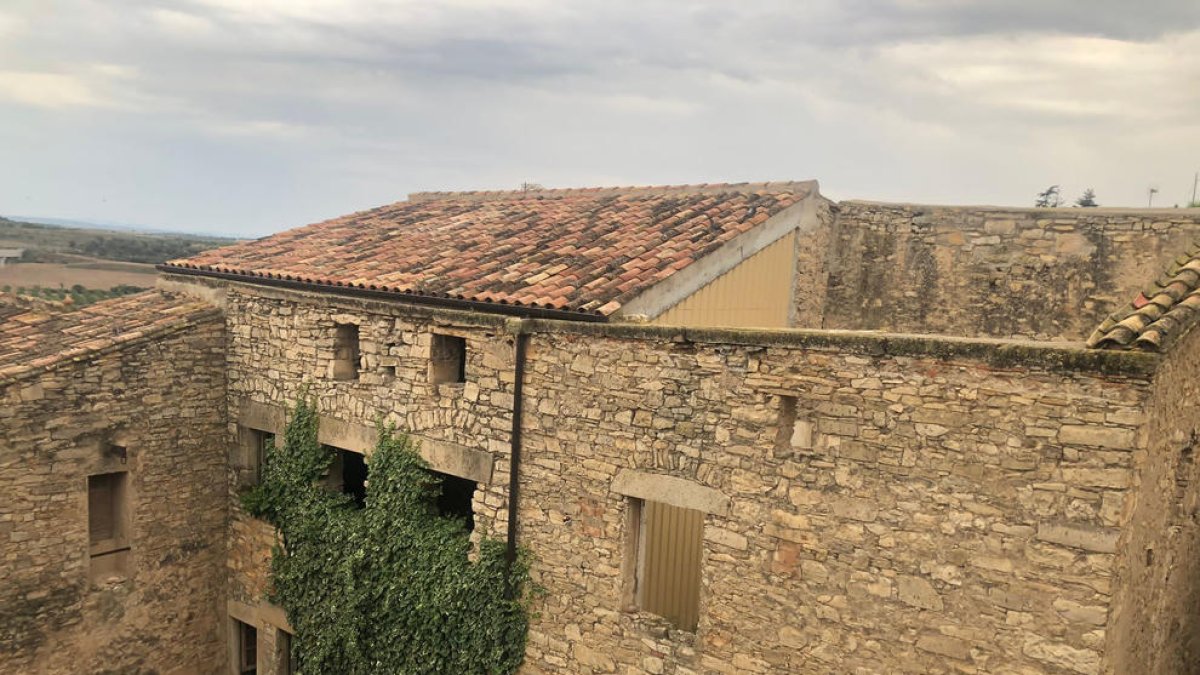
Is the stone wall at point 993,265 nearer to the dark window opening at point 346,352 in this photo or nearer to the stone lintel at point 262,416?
the dark window opening at point 346,352

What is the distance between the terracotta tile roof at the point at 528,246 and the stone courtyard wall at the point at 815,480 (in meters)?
0.60

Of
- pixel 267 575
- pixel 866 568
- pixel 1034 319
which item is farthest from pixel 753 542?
pixel 267 575

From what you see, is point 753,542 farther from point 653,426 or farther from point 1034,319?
point 1034,319

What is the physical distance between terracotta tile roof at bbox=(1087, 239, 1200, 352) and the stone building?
26 millimetres

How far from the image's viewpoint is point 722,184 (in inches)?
432

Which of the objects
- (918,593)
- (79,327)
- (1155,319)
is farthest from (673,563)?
(79,327)

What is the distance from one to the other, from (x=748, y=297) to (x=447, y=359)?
3.47m

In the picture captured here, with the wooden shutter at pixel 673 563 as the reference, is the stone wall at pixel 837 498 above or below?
above

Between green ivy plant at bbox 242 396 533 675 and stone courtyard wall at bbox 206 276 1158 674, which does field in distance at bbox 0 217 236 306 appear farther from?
stone courtyard wall at bbox 206 276 1158 674

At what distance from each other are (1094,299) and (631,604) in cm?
635

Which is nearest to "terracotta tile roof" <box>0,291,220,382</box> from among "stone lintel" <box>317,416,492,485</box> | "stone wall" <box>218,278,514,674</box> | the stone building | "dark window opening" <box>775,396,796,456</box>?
the stone building

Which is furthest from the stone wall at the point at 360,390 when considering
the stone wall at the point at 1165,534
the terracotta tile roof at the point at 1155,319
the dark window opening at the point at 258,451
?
the stone wall at the point at 1165,534

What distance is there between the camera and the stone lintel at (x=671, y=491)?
6.58m

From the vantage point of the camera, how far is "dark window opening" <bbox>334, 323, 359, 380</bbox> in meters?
9.46
